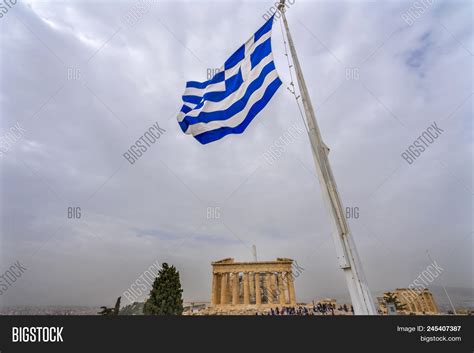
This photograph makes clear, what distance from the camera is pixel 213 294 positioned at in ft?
135

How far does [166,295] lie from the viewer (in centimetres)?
2127

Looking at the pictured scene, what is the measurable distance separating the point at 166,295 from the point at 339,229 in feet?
68.6

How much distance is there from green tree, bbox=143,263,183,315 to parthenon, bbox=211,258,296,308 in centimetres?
1997

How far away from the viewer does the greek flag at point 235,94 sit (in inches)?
263

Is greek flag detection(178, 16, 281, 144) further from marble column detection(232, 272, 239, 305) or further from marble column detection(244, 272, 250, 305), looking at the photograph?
marble column detection(232, 272, 239, 305)

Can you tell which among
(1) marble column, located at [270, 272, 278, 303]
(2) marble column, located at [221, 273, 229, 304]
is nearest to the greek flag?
(1) marble column, located at [270, 272, 278, 303]

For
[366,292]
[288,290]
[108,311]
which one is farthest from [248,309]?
[366,292]

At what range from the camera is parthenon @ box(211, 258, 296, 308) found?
130 feet

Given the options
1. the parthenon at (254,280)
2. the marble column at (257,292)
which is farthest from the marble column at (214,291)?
the marble column at (257,292)

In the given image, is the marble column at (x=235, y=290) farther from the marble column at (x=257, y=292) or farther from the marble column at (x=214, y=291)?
the marble column at (x=257, y=292)
